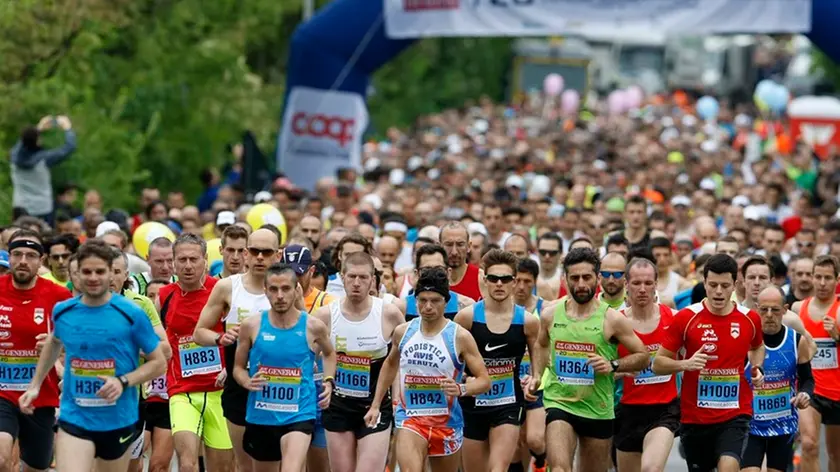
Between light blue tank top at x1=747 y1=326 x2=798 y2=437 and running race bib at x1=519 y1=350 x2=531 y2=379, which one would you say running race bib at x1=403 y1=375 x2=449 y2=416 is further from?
light blue tank top at x1=747 y1=326 x2=798 y2=437

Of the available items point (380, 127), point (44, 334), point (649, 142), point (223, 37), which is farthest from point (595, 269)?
point (380, 127)

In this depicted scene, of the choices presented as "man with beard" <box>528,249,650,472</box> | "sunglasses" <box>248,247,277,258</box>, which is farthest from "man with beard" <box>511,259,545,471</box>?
"sunglasses" <box>248,247,277,258</box>

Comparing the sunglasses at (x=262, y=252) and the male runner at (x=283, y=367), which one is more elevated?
the sunglasses at (x=262, y=252)

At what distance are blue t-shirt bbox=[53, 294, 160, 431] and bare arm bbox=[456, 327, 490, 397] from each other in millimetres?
2069

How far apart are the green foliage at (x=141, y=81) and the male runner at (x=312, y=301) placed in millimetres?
9104

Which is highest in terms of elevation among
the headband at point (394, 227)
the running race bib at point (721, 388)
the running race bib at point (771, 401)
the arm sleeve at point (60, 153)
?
the arm sleeve at point (60, 153)

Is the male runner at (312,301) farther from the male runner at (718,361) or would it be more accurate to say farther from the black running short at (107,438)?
the male runner at (718,361)

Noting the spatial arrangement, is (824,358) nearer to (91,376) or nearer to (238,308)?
(238,308)

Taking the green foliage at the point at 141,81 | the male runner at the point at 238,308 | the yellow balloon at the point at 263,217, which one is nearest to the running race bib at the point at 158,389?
the male runner at the point at 238,308

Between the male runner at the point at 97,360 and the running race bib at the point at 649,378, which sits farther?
the running race bib at the point at 649,378

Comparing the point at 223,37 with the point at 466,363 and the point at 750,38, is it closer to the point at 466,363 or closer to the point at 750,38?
the point at 466,363

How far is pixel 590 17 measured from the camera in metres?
23.7

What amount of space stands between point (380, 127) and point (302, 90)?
23.5m

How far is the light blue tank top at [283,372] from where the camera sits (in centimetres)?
1178
